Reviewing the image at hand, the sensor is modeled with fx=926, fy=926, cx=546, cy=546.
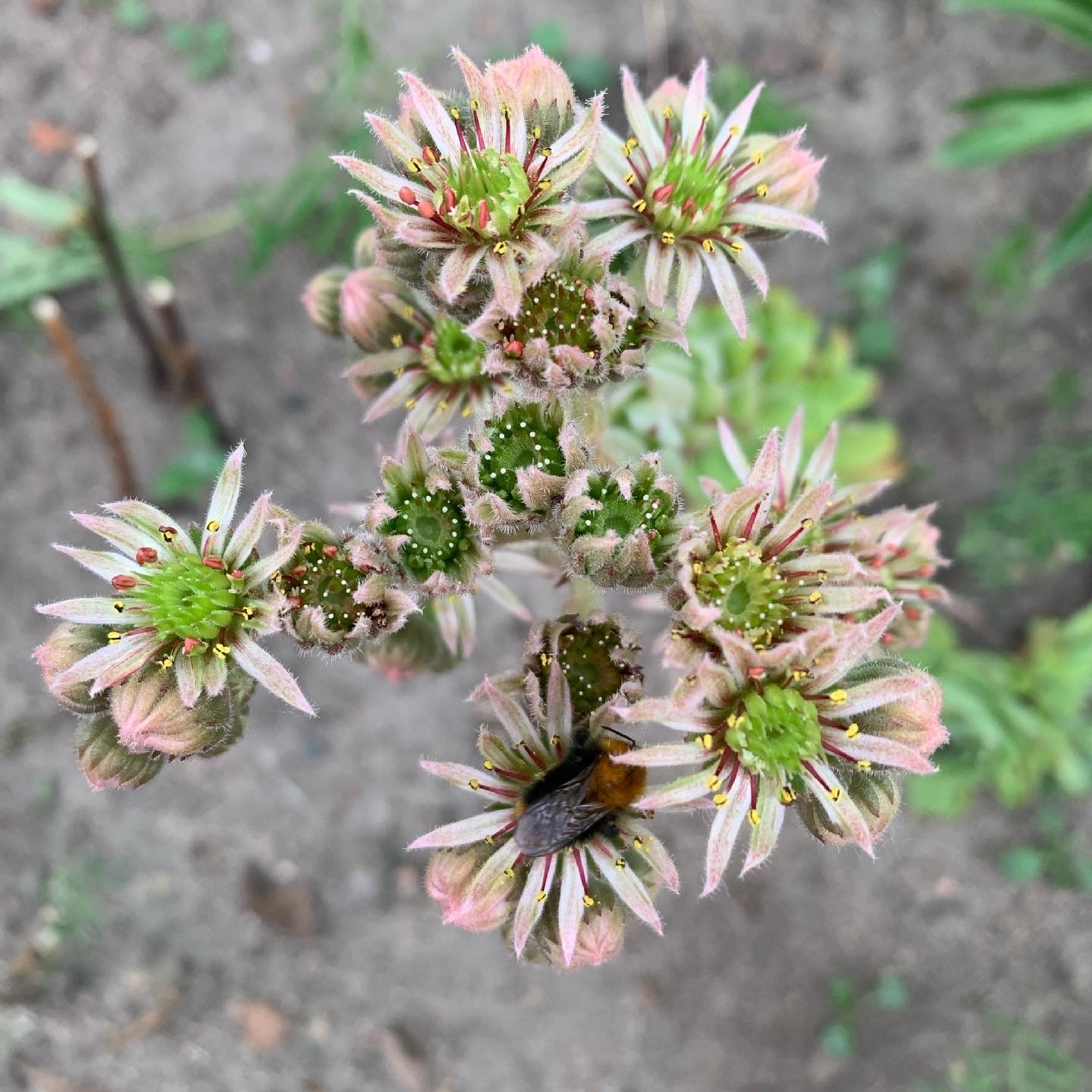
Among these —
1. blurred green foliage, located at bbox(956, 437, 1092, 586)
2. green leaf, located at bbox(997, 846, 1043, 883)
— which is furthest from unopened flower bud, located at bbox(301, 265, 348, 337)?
green leaf, located at bbox(997, 846, 1043, 883)

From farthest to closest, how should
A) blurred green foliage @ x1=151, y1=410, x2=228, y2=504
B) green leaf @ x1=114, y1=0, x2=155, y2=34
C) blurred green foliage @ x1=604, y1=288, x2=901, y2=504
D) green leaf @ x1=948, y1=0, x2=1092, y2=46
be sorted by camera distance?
green leaf @ x1=114, y1=0, x2=155, y2=34, blurred green foliage @ x1=151, y1=410, x2=228, y2=504, green leaf @ x1=948, y1=0, x2=1092, y2=46, blurred green foliage @ x1=604, y1=288, x2=901, y2=504

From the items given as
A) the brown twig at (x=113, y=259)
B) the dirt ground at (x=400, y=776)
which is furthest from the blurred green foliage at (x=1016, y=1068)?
the brown twig at (x=113, y=259)

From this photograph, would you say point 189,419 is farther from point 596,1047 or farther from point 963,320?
point 963,320

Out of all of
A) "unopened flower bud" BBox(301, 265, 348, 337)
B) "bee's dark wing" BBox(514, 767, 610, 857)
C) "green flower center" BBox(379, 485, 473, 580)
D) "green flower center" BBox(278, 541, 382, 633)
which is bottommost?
"bee's dark wing" BBox(514, 767, 610, 857)

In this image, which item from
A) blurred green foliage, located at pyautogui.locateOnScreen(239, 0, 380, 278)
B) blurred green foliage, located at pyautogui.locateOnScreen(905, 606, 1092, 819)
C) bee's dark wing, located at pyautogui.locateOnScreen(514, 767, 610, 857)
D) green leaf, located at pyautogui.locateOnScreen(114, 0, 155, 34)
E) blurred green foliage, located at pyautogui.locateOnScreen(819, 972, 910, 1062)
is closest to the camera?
bee's dark wing, located at pyautogui.locateOnScreen(514, 767, 610, 857)

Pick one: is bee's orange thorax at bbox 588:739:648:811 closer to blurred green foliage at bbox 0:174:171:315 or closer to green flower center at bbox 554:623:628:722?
green flower center at bbox 554:623:628:722

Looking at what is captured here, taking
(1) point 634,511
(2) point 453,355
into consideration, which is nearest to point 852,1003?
(1) point 634,511

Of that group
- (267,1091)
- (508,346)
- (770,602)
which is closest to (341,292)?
(508,346)
